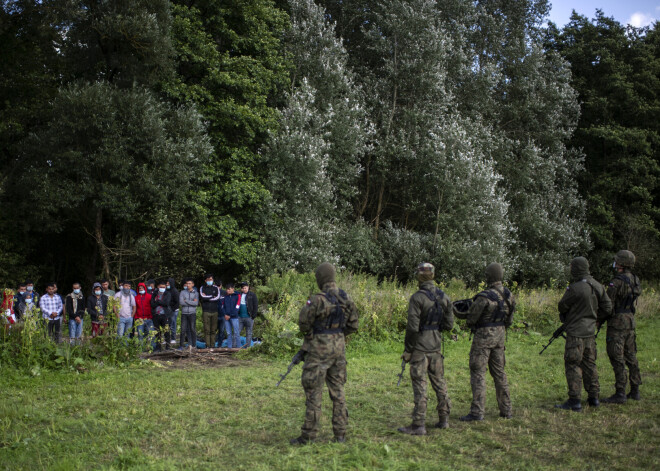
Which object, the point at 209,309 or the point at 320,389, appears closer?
the point at 320,389

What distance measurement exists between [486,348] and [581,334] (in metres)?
1.68

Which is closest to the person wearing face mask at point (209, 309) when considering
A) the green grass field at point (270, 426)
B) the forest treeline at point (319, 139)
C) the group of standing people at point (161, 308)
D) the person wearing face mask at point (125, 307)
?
the group of standing people at point (161, 308)

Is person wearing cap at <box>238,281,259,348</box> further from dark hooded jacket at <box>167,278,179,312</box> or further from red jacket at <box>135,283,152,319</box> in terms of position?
red jacket at <box>135,283,152,319</box>

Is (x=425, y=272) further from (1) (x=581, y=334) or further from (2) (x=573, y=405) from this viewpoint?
(2) (x=573, y=405)

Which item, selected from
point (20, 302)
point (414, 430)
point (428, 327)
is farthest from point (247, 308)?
point (414, 430)

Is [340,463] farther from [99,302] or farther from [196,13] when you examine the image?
[196,13]

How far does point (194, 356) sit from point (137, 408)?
14.6ft

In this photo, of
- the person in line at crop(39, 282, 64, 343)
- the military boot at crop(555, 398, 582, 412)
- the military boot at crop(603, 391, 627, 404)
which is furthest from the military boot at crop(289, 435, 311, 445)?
the person in line at crop(39, 282, 64, 343)

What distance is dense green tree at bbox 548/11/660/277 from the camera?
33.6m

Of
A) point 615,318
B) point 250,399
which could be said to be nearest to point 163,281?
point 250,399

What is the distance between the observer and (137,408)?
27.1ft

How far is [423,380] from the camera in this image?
7391 millimetres

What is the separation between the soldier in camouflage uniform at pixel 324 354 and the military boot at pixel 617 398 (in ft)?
15.0

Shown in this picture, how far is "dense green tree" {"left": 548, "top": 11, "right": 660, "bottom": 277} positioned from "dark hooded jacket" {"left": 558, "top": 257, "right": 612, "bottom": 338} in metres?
26.8
